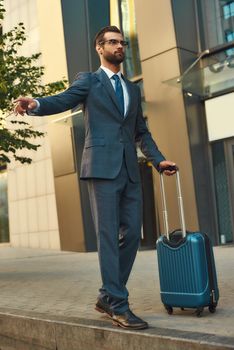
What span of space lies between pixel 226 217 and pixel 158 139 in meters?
2.41

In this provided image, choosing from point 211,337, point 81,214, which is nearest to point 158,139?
point 81,214

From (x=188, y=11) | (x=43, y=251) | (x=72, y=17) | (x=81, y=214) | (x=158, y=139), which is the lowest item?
(x=43, y=251)

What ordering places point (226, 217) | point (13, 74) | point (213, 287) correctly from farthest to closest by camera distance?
point (226, 217)
point (13, 74)
point (213, 287)

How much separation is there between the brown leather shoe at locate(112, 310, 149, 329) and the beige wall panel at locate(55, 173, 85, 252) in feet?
36.0

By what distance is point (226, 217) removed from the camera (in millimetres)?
12094

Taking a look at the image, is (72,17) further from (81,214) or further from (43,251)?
(43,251)

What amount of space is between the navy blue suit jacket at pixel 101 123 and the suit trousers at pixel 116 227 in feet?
0.28

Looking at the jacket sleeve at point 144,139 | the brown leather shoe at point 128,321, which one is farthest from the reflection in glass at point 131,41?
the brown leather shoe at point 128,321

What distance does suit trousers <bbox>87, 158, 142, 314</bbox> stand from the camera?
380 cm

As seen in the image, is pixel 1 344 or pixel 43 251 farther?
pixel 43 251

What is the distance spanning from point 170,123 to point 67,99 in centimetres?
863

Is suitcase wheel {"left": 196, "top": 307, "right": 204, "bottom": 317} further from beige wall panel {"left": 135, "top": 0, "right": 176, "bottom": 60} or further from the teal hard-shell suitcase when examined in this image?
beige wall panel {"left": 135, "top": 0, "right": 176, "bottom": 60}

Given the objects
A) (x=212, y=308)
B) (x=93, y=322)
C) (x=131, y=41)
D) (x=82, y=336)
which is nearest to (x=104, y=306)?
(x=93, y=322)

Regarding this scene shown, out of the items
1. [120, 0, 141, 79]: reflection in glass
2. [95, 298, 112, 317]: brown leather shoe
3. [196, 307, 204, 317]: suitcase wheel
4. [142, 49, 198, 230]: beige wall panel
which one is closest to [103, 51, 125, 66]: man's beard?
[95, 298, 112, 317]: brown leather shoe
